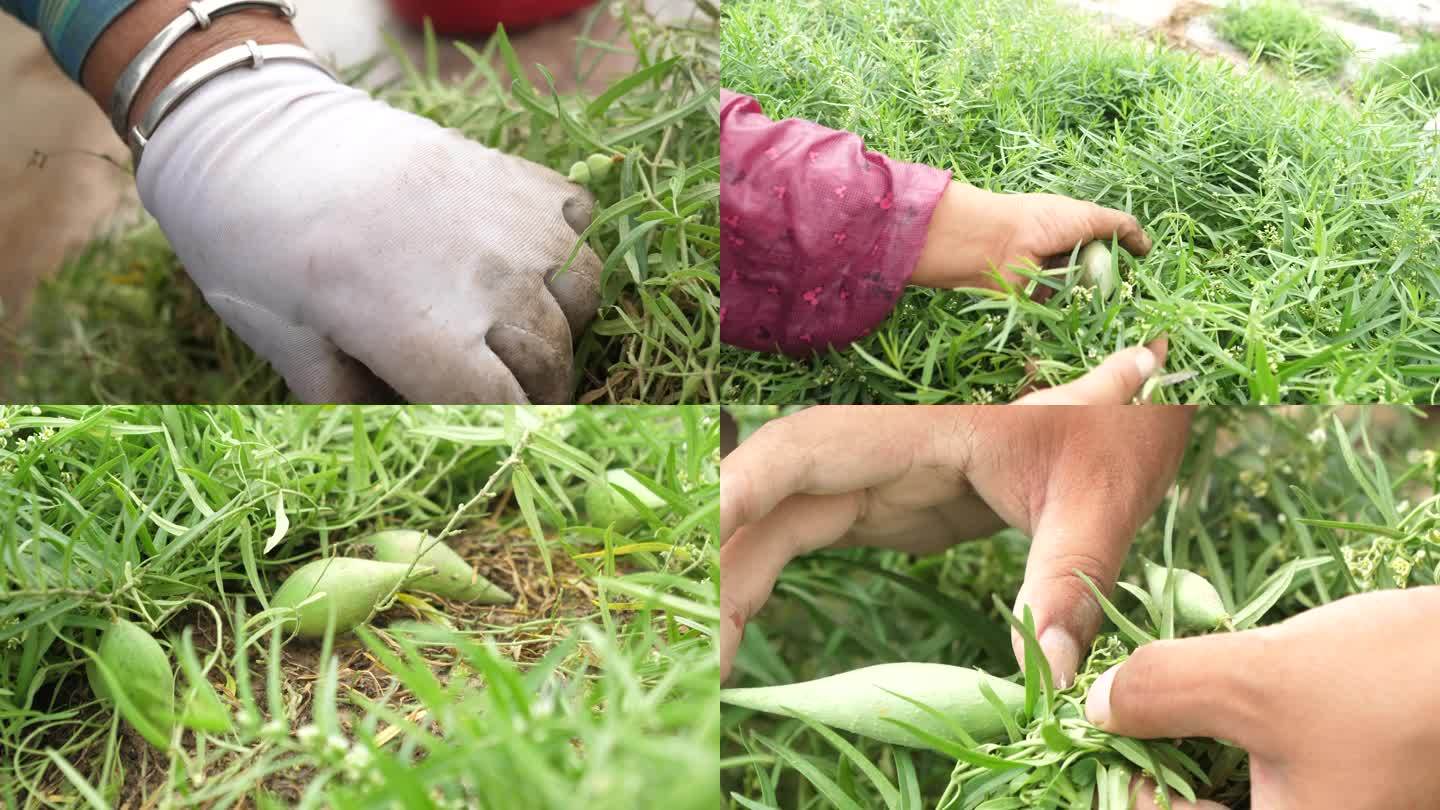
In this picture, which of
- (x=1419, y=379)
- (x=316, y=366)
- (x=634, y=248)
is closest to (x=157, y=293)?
(x=316, y=366)

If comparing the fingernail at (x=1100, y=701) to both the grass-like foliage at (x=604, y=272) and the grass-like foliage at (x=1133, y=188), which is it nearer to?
the grass-like foliage at (x=1133, y=188)

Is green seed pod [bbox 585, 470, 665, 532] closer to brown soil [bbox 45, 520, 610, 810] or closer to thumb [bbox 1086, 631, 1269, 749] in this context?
brown soil [bbox 45, 520, 610, 810]

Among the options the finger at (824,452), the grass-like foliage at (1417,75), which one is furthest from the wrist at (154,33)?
the grass-like foliage at (1417,75)

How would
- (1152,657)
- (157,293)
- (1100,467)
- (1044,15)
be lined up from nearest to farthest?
(1152,657) → (1100,467) → (1044,15) → (157,293)

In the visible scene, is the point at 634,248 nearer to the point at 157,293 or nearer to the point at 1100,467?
the point at 1100,467

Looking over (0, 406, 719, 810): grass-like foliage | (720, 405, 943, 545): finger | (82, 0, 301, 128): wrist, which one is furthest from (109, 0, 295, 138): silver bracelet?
(720, 405, 943, 545): finger

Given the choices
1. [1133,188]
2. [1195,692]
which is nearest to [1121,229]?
[1133,188]
